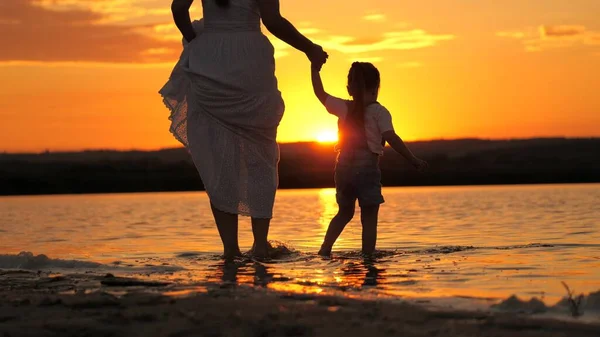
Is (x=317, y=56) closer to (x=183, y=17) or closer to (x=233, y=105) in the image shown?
(x=233, y=105)

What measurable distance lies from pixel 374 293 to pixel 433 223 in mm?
7563

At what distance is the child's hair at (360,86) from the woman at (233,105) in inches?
26.1

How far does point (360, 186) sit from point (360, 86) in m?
0.90

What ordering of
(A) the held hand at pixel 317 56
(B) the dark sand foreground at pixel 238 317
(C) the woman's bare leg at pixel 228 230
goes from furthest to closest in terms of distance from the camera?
(A) the held hand at pixel 317 56 → (C) the woman's bare leg at pixel 228 230 → (B) the dark sand foreground at pixel 238 317

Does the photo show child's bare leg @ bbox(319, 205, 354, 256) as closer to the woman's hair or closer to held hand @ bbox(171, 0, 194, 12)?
the woman's hair

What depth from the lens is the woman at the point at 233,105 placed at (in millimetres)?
7234

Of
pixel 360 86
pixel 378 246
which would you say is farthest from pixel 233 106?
pixel 378 246

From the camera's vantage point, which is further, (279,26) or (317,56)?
(317,56)

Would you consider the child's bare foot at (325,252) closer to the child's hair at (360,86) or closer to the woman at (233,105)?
the woman at (233,105)

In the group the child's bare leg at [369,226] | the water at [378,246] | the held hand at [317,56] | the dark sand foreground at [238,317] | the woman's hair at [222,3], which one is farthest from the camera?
the child's bare leg at [369,226]

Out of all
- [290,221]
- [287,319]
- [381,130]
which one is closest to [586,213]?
[290,221]

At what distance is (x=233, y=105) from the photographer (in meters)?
7.33

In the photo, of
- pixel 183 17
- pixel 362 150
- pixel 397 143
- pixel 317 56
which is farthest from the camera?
pixel 362 150

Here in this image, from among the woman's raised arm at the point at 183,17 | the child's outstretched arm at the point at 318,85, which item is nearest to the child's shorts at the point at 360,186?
the child's outstretched arm at the point at 318,85
